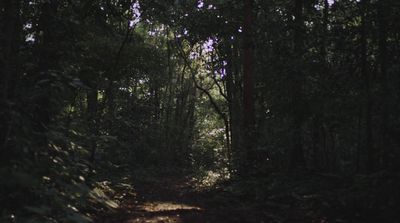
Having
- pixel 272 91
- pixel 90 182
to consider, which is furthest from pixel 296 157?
pixel 90 182

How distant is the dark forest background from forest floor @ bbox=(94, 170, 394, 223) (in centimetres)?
4

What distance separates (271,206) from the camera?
28.6 feet

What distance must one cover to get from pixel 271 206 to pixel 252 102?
5634 millimetres

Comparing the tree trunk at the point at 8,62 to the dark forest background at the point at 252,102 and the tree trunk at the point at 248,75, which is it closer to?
the dark forest background at the point at 252,102

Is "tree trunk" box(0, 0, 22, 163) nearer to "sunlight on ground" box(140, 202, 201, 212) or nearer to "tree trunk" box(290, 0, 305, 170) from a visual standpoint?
"sunlight on ground" box(140, 202, 201, 212)

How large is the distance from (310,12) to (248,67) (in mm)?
2973

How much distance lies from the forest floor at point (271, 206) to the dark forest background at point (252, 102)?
0.15ft

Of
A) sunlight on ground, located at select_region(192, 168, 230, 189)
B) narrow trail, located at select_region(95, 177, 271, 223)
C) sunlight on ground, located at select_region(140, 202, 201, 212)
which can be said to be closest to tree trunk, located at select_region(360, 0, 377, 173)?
narrow trail, located at select_region(95, 177, 271, 223)

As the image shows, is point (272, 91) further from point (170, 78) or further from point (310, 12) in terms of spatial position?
point (170, 78)

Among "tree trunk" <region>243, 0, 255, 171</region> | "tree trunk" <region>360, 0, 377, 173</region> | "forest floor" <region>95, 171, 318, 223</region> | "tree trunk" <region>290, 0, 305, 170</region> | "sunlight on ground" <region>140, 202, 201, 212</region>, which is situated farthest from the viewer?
"tree trunk" <region>243, 0, 255, 171</region>

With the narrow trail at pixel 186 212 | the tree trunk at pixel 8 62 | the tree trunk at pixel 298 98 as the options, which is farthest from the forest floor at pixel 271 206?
the tree trunk at pixel 8 62

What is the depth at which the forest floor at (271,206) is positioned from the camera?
7.29 m

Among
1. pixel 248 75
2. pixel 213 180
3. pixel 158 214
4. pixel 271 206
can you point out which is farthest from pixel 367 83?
pixel 213 180

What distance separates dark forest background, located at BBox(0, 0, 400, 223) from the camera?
17.7 feet
